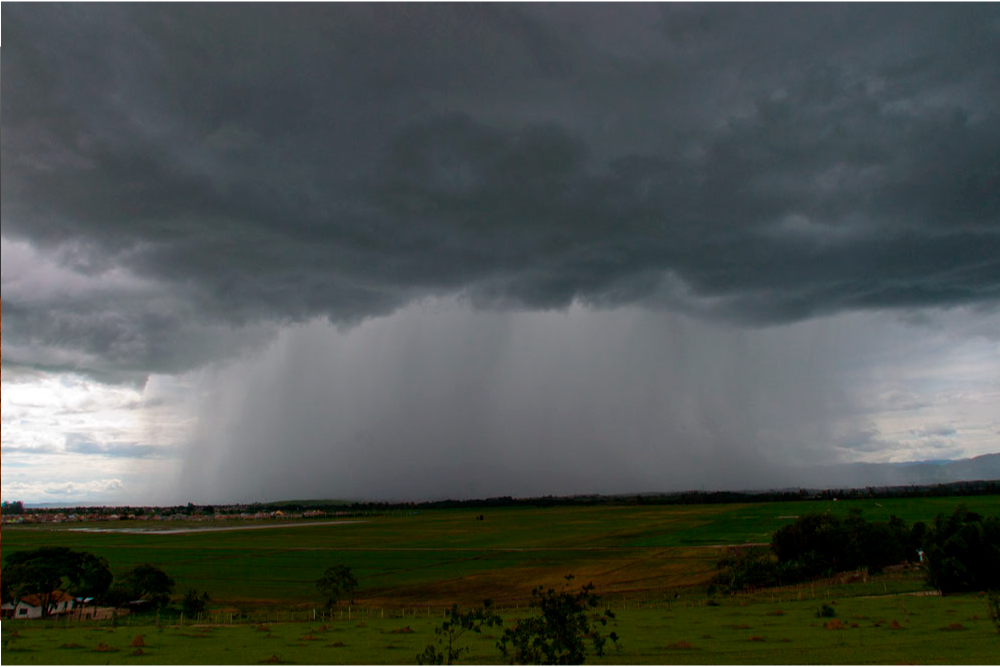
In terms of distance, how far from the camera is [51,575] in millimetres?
77750

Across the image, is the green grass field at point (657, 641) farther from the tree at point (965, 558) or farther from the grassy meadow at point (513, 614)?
the tree at point (965, 558)

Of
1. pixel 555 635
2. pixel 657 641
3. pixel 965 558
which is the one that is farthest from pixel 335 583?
pixel 965 558

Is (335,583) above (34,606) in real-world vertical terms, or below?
above

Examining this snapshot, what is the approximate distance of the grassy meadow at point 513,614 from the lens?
39875 mm

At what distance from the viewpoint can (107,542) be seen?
199m

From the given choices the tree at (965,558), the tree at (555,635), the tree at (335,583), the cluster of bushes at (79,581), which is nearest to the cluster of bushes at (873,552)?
the tree at (965,558)

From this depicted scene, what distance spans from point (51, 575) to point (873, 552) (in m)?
117

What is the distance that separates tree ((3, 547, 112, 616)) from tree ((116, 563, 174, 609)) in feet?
8.63

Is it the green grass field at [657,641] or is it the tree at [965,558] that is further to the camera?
the tree at [965,558]

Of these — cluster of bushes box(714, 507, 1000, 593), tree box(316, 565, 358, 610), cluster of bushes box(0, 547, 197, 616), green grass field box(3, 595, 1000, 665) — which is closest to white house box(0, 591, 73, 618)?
cluster of bushes box(0, 547, 197, 616)

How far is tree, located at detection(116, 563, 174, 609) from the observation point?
3275 inches

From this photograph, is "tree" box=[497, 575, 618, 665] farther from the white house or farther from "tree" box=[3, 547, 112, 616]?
the white house

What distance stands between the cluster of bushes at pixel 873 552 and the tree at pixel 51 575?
272 ft

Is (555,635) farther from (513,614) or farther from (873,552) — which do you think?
(873,552)
